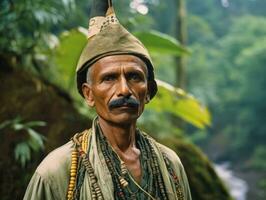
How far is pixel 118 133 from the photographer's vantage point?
6.02 ft

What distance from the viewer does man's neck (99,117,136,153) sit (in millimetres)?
1822

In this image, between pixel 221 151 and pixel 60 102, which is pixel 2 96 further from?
pixel 221 151

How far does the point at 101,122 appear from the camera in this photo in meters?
1.86

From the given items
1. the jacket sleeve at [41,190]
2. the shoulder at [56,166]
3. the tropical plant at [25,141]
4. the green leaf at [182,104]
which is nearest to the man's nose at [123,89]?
the shoulder at [56,166]

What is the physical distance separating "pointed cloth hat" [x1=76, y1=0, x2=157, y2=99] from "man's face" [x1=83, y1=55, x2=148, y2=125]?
0.03m

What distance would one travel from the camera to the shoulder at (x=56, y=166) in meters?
1.71

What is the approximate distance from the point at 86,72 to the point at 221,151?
26.5 m

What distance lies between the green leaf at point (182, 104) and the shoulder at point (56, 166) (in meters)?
2.82

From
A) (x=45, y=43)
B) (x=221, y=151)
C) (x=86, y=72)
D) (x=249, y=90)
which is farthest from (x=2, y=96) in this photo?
(x=221, y=151)

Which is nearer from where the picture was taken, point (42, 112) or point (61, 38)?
point (42, 112)

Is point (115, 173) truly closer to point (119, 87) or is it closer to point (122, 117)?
point (122, 117)

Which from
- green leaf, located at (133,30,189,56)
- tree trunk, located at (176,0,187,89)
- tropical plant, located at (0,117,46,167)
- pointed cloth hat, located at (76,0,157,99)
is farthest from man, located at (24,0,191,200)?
tree trunk, located at (176,0,187,89)

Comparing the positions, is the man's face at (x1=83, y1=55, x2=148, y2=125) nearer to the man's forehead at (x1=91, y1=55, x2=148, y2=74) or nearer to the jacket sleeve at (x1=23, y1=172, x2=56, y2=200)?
the man's forehead at (x1=91, y1=55, x2=148, y2=74)

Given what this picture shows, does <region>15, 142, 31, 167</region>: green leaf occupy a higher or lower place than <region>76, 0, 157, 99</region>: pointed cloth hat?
lower
